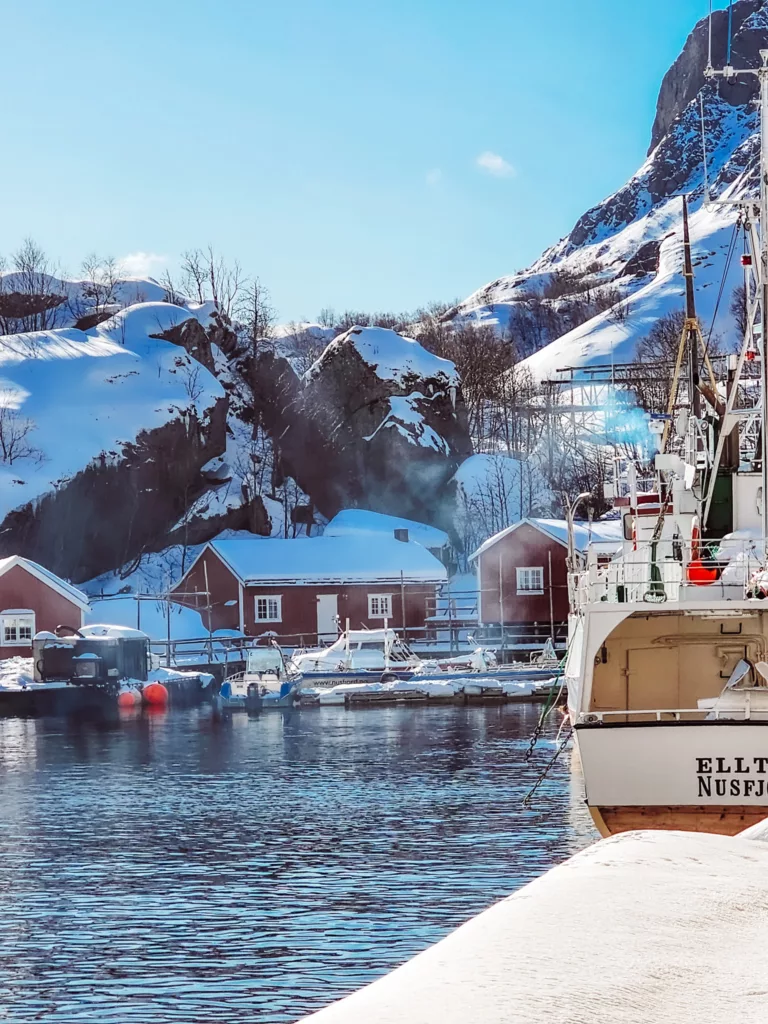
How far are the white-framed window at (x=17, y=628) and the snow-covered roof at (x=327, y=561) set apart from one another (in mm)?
10980

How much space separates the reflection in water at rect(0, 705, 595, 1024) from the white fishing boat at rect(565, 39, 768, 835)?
2297mm

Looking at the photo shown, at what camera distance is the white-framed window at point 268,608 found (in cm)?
7438

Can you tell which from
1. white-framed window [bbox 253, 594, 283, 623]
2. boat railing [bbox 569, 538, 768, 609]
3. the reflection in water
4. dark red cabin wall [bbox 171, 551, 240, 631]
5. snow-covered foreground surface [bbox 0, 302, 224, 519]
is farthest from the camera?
snow-covered foreground surface [bbox 0, 302, 224, 519]

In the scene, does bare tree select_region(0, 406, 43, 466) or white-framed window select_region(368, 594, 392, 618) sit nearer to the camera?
white-framed window select_region(368, 594, 392, 618)

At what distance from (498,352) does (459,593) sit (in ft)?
178

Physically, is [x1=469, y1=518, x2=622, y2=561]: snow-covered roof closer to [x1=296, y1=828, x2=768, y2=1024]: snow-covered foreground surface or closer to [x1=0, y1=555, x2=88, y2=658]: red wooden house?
[x1=0, y1=555, x2=88, y2=658]: red wooden house

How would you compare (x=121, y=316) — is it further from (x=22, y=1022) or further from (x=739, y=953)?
(x=739, y=953)

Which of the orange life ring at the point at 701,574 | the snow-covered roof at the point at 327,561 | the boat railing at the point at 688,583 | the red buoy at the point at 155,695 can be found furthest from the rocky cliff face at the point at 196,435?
the orange life ring at the point at 701,574

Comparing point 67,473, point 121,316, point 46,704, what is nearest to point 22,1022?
point 46,704

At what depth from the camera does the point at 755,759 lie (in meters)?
19.9

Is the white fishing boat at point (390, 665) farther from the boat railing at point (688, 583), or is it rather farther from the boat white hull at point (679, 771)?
the boat white hull at point (679, 771)

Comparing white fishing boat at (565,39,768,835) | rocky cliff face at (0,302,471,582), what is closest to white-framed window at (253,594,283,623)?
rocky cliff face at (0,302,471,582)

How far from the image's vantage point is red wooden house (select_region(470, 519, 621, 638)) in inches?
2813

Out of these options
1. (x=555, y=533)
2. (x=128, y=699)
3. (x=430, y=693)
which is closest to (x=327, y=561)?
(x=555, y=533)
